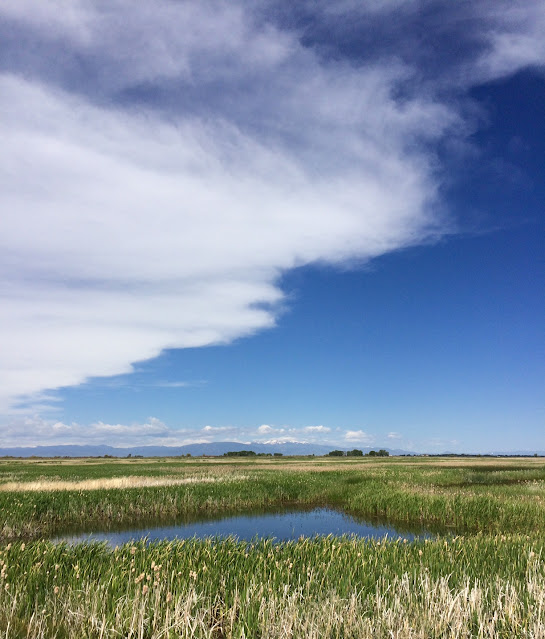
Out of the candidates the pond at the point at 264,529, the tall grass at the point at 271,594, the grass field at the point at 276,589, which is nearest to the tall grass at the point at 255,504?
the pond at the point at 264,529

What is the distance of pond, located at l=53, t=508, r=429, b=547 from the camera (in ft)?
62.5

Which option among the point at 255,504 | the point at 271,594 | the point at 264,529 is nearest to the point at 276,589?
the point at 271,594

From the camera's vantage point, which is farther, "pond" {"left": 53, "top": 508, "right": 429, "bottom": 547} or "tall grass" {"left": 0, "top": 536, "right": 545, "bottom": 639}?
"pond" {"left": 53, "top": 508, "right": 429, "bottom": 547}

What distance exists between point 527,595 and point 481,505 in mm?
16550

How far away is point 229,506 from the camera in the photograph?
28.3 meters

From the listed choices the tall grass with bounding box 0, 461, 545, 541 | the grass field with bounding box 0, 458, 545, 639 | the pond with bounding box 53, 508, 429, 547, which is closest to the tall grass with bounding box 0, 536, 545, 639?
the grass field with bounding box 0, 458, 545, 639

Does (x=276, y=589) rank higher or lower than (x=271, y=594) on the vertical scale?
lower

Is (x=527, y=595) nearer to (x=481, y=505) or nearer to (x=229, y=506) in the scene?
(x=481, y=505)

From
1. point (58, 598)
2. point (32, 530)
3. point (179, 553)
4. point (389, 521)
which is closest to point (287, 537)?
point (389, 521)

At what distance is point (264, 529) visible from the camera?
2152cm

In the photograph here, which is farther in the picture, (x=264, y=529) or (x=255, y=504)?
(x=255, y=504)

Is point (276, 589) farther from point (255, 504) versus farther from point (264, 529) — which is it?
point (255, 504)

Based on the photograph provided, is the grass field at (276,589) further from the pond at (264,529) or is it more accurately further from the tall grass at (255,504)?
the pond at (264,529)

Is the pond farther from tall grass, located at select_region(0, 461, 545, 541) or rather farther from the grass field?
the grass field
